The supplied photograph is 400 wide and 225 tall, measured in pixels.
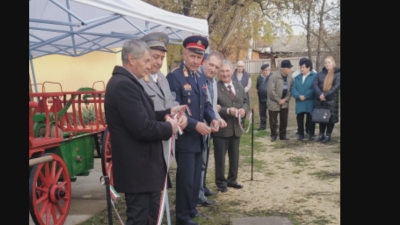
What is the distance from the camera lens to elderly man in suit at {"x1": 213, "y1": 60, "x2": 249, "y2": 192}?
5594mm

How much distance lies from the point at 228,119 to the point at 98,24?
2472 millimetres

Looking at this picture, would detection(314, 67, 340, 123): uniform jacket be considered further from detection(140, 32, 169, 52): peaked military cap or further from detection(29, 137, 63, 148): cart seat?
detection(29, 137, 63, 148): cart seat

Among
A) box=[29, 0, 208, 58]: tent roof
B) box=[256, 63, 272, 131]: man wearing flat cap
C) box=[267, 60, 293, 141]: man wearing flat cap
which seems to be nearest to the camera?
box=[29, 0, 208, 58]: tent roof

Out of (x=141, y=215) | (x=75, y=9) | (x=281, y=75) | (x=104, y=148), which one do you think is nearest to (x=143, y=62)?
(x=141, y=215)

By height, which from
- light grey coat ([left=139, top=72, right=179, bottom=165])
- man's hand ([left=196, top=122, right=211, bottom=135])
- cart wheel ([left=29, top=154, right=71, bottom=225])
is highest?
light grey coat ([left=139, top=72, right=179, bottom=165])

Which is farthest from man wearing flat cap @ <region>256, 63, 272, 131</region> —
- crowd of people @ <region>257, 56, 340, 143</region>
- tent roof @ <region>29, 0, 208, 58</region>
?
tent roof @ <region>29, 0, 208, 58</region>

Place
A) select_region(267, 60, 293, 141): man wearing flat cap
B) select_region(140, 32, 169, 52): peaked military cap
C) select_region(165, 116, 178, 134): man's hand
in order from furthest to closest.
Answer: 1. select_region(267, 60, 293, 141): man wearing flat cap
2. select_region(140, 32, 169, 52): peaked military cap
3. select_region(165, 116, 178, 134): man's hand

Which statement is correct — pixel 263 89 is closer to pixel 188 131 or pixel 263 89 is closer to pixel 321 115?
pixel 321 115

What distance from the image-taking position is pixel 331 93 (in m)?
8.77

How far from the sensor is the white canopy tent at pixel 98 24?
592 centimetres

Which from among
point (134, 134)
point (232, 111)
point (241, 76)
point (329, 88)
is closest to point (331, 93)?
point (329, 88)

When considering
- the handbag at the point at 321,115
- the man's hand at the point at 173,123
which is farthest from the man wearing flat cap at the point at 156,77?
the handbag at the point at 321,115

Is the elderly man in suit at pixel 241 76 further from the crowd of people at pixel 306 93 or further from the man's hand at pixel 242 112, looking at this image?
the man's hand at pixel 242 112
